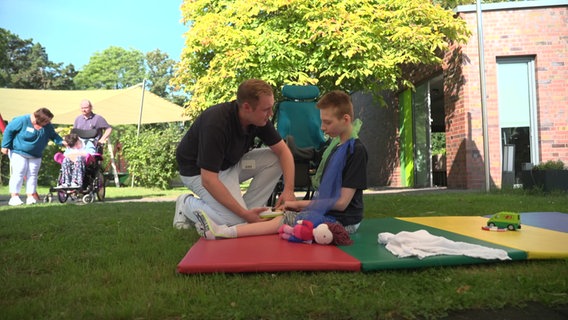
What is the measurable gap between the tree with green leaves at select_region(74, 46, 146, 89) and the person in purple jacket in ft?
147

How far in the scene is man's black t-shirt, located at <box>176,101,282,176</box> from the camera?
307 centimetres

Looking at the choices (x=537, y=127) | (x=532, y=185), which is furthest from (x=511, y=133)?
(x=532, y=185)

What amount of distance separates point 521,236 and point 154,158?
35.7 ft

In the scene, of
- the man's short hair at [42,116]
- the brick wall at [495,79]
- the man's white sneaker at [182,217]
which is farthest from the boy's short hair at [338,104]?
the brick wall at [495,79]

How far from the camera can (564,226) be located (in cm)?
346

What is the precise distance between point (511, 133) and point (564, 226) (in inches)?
275

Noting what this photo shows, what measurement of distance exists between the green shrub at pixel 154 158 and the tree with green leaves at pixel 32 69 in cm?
3481

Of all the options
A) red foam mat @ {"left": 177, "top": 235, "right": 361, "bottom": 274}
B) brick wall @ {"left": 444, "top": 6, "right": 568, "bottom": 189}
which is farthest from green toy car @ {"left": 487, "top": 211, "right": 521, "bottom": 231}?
brick wall @ {"left": 444, "top": 6, "right": 568, "bottom": 189}

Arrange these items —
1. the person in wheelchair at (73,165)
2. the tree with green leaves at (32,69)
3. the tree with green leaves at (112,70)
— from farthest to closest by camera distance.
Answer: the tree with green leaves at (112,70)
the tree with green leaves at (32,69)
the person in wheelchair at (73,165)

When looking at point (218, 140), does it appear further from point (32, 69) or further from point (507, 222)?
point (32, 69)

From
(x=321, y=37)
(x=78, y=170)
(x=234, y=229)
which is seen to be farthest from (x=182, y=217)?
(x=321, y=37)

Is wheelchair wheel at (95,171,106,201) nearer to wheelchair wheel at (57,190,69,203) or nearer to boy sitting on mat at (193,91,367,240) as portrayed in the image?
wheelchair wheel at (57,190,69,203)

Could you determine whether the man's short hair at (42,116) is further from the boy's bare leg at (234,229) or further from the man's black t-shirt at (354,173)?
the man's black t-shirt at (354,173)

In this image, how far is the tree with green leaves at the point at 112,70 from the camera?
163 ft
